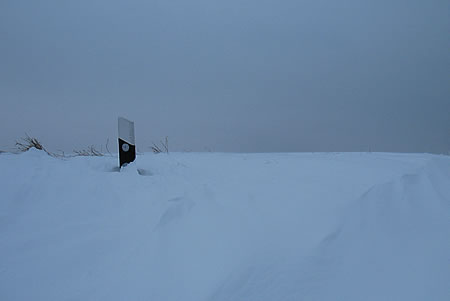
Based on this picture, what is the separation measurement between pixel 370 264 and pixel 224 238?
27.6 inches

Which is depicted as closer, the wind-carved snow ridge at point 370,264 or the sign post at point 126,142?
the wind-carved snow ridge at point 370,264

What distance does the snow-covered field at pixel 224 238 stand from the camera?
109 centimetres

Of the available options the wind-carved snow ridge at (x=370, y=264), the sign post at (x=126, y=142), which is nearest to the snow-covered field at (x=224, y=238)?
the wind-carved snow ridge at (x=370, y=264)

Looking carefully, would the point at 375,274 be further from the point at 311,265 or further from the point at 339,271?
the point at 311,265

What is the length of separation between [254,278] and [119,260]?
61 cm

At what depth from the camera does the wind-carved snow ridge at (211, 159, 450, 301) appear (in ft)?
3.61

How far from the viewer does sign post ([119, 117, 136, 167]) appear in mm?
2564

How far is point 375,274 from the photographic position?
1201 millimetres

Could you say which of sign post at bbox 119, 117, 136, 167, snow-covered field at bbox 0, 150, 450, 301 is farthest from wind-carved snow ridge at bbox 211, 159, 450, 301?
sign post at bbox 119, 117, 136, 167

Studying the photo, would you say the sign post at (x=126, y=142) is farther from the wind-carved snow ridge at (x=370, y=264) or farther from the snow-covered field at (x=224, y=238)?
the wind-carved snow ridge at (x=370, y=264)

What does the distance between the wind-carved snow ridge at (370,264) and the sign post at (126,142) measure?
1846 mm

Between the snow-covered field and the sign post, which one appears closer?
the snow-covered field

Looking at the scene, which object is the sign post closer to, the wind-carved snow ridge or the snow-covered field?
the snow-covered field

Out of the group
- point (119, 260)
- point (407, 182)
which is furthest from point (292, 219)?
point (407, 182)
